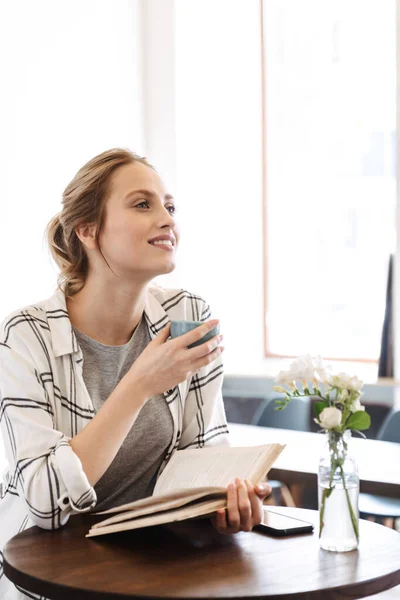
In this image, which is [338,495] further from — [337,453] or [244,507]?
[244,507]

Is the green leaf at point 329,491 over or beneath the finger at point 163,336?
beneath

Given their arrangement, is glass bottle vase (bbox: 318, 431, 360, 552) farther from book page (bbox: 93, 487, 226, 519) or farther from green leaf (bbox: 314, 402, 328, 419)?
book page (bbox: 93, 487, 226, 519)

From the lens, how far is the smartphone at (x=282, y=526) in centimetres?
148

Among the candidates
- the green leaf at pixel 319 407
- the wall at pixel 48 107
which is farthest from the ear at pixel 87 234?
the wall at pixel 48 107

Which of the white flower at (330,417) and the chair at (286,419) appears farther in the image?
the chair at (286,419)

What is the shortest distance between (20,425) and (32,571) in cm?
37

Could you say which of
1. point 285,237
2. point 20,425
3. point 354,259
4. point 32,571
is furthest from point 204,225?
point 32,571

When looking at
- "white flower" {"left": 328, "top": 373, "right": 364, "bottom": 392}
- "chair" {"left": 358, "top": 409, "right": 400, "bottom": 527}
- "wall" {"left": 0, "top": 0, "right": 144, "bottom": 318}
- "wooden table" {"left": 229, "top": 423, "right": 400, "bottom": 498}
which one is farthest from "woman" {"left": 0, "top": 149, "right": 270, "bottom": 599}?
"wall" {"left": 0, "top": 0, "right": 144, "bottom": 318}

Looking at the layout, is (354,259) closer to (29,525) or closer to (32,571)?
(29,525)

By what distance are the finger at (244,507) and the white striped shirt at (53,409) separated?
0.29 metres

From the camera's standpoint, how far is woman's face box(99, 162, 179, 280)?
1.83 metres

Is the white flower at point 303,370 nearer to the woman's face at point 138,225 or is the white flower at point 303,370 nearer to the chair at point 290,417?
the woman's face at point 138,225

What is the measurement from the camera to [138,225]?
1.85m

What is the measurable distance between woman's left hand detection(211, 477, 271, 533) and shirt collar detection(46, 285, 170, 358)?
51 centimetres
